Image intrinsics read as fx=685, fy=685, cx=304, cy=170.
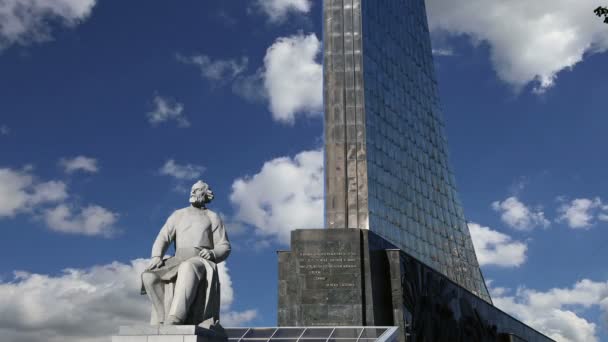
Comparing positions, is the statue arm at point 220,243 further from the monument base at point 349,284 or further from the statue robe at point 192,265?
the monument base at point 349,284

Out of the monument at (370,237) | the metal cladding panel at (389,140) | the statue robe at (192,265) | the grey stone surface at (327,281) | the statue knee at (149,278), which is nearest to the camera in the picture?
the statue robe at (192,265)

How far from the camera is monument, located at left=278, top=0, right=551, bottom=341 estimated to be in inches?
1011

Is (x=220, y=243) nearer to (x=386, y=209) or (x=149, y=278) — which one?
(x=149, y=278)

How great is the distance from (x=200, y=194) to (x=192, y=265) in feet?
5.13

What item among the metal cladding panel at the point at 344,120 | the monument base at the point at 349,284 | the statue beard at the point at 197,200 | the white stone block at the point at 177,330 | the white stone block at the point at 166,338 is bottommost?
the white stone block at the point at 166,338

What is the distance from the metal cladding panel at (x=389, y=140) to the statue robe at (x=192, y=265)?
919 inches

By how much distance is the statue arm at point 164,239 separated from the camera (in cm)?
1105

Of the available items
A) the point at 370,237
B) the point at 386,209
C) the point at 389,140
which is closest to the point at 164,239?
the point at 370,237

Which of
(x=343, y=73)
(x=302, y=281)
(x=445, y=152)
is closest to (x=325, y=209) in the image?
(x=343, y=73)

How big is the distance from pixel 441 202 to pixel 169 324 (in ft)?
126

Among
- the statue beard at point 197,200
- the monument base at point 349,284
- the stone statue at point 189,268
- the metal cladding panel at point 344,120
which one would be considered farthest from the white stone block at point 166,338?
the metal cladding panel at point 344,120

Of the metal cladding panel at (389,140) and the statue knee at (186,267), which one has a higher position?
the metal cladding panel at (389,140)

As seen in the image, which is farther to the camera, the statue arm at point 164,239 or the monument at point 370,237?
the statue arm at point 164,239

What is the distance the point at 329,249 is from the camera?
26047 mm
